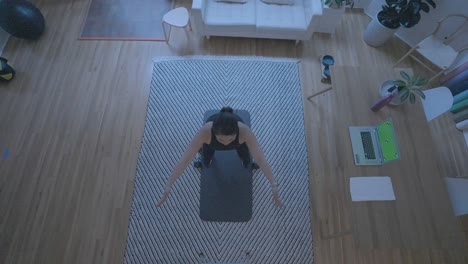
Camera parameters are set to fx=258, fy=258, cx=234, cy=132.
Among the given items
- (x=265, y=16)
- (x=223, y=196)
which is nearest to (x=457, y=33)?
(x=265, y=16)

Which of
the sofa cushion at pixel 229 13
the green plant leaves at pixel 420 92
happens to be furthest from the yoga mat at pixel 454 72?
the sofa cushion at pixel 229 13

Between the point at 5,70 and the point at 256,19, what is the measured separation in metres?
2.93

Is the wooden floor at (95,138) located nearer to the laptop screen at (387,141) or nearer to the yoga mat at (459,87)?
the yoga mat at (459,87)

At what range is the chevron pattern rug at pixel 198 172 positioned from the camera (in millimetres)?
2316

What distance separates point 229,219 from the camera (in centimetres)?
241

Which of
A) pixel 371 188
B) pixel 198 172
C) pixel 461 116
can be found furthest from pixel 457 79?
pixel 198 172

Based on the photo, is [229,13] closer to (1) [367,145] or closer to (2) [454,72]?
(1) [367,145]

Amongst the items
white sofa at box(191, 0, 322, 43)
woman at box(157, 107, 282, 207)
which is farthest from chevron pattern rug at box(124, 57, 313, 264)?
woman at box(157, 107, 282, 207)

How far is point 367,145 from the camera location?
1.97m

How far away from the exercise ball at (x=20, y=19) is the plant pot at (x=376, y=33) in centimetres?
410

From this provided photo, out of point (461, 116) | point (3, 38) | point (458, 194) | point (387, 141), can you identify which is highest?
point (3, 38)

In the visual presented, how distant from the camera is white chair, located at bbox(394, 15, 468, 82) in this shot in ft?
8.91

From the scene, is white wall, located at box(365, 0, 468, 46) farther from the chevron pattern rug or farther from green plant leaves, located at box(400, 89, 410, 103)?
green plant leaves, located at box(400, 89, 410, 103)

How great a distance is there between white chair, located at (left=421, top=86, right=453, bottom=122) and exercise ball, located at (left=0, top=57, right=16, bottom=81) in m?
4.26
